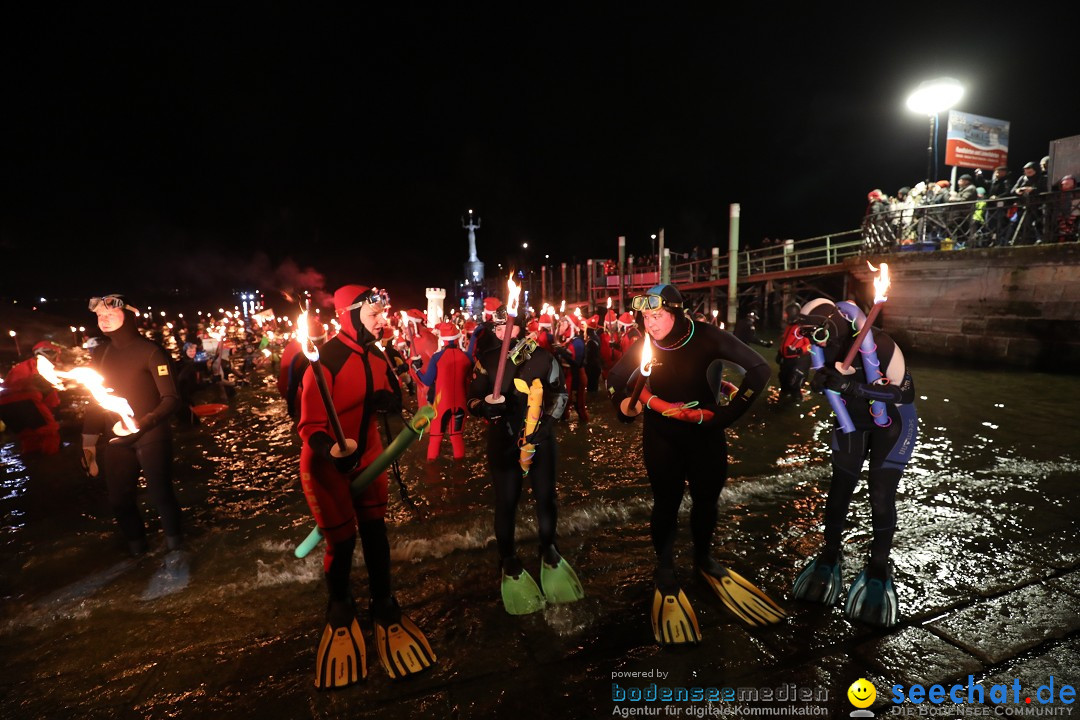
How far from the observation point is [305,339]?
2738mm

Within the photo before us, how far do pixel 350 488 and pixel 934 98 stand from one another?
67.1ft

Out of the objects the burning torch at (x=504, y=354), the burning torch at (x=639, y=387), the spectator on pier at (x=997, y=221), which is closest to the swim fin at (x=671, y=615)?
the burning torch at (x=639, y=387)

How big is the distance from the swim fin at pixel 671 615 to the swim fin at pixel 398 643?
4.82 feet

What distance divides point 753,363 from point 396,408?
95.6 inches

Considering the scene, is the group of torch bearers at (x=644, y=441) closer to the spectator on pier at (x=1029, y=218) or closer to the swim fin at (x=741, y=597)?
the swim fin at (x=741, y=597)

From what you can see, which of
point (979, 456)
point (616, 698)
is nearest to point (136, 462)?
point (616, 698)

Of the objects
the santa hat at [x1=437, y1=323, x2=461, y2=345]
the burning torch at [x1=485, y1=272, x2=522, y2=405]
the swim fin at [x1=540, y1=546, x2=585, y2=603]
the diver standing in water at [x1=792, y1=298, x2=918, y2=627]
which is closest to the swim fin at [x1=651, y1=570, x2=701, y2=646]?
the swim fin at [x1=540, y1=546, x2=585, y2=603]

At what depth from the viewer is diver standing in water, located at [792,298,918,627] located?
3.31 metres

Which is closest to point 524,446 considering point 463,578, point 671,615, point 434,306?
point 463,578

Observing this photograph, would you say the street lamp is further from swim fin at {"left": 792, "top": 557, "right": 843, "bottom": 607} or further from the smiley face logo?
the smiley face logo

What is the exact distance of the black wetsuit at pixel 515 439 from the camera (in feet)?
12.4

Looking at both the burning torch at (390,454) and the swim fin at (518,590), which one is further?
the swim fin at (518,590)

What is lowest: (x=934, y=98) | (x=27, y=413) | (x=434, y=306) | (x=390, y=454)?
(x=27, y=413)

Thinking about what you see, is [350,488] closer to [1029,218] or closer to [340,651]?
[340,651]
